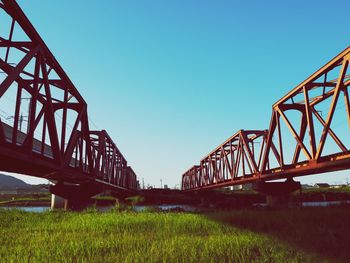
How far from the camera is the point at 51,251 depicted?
30.0 feet

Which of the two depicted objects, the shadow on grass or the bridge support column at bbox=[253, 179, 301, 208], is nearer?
the shadow on grass

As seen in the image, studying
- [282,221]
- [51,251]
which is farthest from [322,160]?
[51,251]

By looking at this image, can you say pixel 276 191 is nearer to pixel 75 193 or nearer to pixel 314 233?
pixel 314 233

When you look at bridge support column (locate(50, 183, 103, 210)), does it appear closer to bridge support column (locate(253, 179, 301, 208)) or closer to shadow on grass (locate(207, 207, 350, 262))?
shadow on grass (locate(207, 207, 350, 262))

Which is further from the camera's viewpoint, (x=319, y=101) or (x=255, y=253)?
(x=319, y=101)

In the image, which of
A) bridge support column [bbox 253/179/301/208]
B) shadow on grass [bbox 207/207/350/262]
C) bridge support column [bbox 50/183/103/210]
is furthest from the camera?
bridge support column [bbox 253/179/301/208]

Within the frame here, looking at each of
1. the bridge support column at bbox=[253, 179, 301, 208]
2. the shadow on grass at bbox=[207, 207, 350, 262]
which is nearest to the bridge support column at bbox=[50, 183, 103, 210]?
the shadow on grass at bbox=[207, 207, 350, 262]

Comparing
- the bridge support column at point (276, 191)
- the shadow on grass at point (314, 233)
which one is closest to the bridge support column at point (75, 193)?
the shadow on grass at point (314, 233)

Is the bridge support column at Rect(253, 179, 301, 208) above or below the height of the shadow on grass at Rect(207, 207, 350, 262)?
above

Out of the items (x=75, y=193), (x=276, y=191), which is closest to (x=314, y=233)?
(x=276, y=191)

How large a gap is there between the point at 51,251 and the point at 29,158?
363 cm

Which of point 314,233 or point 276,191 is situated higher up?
point 276,191

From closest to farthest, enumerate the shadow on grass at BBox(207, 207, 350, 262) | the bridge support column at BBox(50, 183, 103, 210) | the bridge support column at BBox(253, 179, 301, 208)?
the shadow on grass at BBox(207, 207, 350, 262) → the bridge support column at BBox(50, 183, 103, 210) → the bridge support column at BBox(253, 179, 301, 208)

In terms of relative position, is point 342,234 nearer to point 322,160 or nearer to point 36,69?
point 322,160
